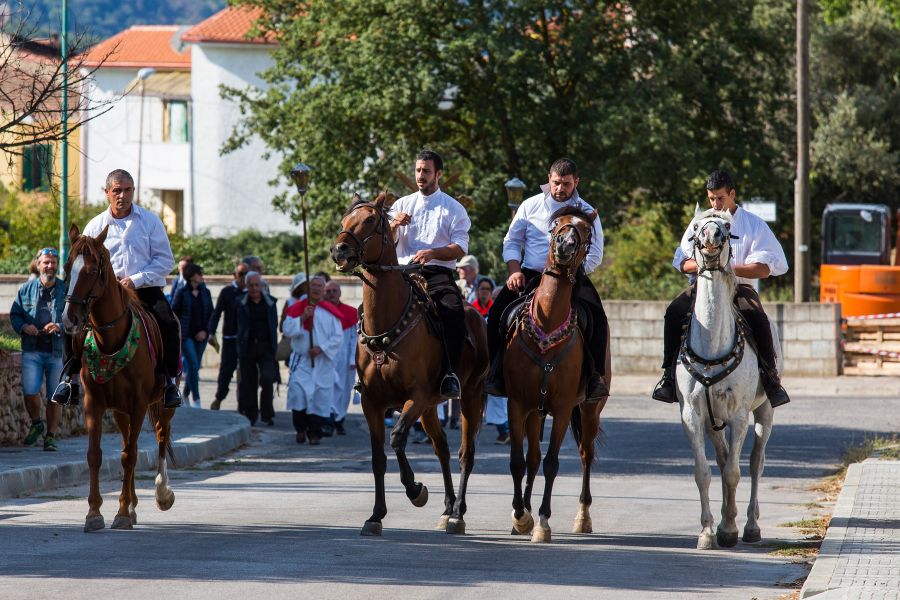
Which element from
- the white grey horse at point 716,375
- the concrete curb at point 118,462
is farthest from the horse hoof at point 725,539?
the concrete curb at point 118,462

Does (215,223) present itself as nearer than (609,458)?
No

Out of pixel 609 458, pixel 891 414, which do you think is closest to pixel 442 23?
pixel 891 414

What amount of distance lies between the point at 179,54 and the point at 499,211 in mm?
33884

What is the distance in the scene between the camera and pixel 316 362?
62.7 ft

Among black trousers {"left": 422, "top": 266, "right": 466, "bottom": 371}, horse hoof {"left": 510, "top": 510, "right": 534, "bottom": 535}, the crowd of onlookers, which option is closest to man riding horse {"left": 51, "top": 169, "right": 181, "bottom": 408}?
black trousers {"left": 422, "top": 266, "right": 466, "bottom": 371}

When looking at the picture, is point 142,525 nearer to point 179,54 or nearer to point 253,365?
point 253,365

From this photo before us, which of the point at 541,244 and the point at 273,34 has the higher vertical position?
the point at 273,34

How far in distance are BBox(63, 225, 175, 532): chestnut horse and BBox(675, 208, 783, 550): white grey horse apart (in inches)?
155

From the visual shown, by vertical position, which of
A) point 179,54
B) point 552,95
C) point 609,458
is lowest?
point 609,458

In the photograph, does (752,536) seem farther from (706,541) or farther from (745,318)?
(745,318)

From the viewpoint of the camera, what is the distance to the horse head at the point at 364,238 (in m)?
10.3

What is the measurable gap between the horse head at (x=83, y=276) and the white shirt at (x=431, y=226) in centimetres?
221

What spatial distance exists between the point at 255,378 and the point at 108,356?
31.8 feet

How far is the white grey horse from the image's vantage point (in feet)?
33.7
